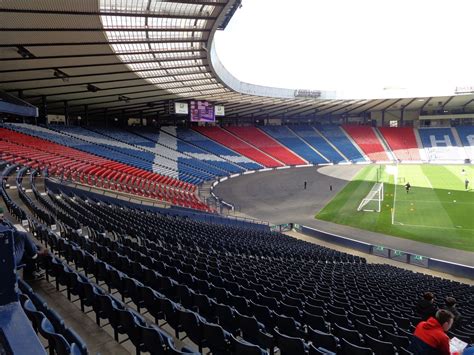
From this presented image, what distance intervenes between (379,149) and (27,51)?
6648 cm

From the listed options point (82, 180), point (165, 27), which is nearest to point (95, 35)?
point (165, 27)

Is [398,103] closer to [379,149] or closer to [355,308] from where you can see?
[379,149]

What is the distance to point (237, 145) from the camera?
66250mm

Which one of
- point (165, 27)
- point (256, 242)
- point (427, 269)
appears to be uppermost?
point (165, 27)

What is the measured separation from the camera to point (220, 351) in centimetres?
556

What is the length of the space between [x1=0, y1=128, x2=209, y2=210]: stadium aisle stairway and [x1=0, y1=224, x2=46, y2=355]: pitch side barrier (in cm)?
2012

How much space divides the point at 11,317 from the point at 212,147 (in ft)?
190

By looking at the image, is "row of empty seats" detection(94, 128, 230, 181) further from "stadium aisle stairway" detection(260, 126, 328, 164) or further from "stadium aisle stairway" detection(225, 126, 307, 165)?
"stadium aisle stairway" detection(260, 126, 328, 164)

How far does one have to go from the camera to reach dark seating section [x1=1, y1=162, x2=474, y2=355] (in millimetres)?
5734

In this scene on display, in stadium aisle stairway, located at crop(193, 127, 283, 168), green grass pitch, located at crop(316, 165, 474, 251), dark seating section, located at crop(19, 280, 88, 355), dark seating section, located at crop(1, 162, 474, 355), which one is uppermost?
stadium aisle stairway, located at crop(193, 127, 283, 168)

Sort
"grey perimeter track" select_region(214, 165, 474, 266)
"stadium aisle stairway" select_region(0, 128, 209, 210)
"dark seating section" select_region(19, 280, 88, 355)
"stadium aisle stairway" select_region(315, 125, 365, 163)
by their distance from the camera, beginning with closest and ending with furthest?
"dark seating section" select_region(19, 280, 88, 355) < "grey perimeter track" select_region(214, 165, 474, 266) < "stadium aisle stairway" select_region(0, 128, 209, 210) < "stadium aisle stairway" select_region(315, 125, 365, 163)

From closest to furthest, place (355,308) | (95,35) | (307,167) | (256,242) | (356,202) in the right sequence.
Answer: (355,308) < (256,242) < (95,35) < (356,202) < (307,167)

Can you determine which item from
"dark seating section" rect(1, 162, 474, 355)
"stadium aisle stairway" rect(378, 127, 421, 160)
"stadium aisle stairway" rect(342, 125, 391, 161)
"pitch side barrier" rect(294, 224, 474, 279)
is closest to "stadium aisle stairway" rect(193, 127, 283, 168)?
"stadium aisle stairway" rect(342, 125, 391, 161)

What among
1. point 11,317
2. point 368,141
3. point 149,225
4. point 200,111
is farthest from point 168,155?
point 11,317
